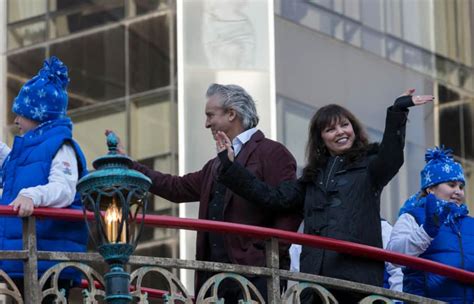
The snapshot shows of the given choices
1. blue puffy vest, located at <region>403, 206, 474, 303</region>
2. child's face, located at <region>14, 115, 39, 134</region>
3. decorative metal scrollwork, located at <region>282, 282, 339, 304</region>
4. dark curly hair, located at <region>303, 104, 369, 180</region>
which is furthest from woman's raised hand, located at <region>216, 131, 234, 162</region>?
blue puffy vest, located at <region>403, 206, 474, 303</region>

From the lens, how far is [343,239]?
1478cm

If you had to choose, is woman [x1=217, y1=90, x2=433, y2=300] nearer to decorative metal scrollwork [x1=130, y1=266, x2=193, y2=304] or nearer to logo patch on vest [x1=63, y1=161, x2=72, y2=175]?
decorative metal scrollwork [x1=130, y1=266, x2=193, y2=304]

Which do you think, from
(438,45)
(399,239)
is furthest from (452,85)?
(399,239)

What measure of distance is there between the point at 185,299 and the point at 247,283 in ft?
1.64

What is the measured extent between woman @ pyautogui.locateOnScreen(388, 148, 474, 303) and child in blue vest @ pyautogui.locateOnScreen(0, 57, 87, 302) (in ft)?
7.46

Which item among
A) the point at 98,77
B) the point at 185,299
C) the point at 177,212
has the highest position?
the point at 98,77

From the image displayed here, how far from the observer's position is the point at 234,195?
15141mm

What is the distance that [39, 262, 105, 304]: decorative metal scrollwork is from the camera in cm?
1388

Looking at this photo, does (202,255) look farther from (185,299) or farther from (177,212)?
(177,212)

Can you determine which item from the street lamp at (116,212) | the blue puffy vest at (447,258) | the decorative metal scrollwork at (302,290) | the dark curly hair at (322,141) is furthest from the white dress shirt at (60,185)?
the blue puffy vest at (447,258)

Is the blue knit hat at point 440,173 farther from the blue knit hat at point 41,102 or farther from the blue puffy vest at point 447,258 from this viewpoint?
the blue knit hat at point 41,102

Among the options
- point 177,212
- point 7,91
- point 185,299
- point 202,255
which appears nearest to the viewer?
point 185,299

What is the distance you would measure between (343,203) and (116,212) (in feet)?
7.63

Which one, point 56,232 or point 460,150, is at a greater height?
point 460,150
